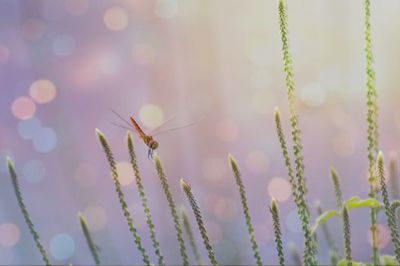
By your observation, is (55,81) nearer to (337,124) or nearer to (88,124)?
(88,124)

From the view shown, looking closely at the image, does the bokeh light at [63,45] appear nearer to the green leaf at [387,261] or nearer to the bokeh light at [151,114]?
the bokeh light at [151,114]

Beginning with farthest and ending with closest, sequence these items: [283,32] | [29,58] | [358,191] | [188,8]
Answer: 1. [29,58]
2. [188,8]
3. [358,191]
4. [283,32]

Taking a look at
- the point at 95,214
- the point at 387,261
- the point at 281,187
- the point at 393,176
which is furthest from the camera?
the point at 95,214

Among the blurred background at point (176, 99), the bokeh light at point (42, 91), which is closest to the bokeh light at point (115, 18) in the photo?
the blurred background at point (176, 99)

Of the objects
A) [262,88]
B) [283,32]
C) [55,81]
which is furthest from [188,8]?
[283,32]

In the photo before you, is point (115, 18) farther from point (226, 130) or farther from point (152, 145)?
point (152, 145)

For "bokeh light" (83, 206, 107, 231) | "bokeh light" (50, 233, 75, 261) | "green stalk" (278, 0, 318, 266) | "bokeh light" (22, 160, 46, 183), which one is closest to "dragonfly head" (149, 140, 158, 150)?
"green stalk" (278, 0, 318, 266)

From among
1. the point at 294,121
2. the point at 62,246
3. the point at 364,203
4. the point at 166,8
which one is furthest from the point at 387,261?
the point at 166,8
